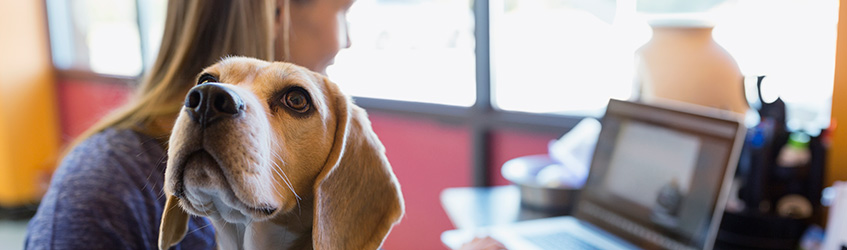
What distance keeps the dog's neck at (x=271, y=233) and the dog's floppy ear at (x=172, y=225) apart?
1.2 inches

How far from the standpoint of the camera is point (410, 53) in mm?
1211

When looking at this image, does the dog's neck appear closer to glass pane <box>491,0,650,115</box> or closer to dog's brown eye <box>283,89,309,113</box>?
dog's brown eye <box>283,89,309,113</box>

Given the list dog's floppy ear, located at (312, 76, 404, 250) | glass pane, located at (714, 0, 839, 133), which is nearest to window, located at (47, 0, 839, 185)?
glass pane, located at (714, 0, 839, 133)

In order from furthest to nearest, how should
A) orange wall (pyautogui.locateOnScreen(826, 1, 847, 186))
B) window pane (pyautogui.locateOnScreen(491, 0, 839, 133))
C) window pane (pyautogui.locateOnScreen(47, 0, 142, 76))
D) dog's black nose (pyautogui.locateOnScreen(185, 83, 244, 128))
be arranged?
window pane (pyautogui.locateOnScreen(47, 0, 142, 76))
window pane (pyautogui.locateOnScreen(491, 0, 839, 133))
orange wall (pyautogui.locateOnScreen(826, 1, 847, 186))
dog's black nose (pyautogui.locateOnScreen(185, 83, 244, 128))

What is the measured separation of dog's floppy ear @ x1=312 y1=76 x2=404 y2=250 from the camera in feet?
1.75

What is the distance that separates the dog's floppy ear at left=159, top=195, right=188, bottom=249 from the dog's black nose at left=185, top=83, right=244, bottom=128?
13 cm

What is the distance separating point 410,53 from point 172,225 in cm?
74

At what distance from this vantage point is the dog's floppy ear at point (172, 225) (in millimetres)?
519

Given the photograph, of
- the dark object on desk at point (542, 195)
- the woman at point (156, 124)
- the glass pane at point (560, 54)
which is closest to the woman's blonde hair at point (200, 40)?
the woman at point (156, 124)

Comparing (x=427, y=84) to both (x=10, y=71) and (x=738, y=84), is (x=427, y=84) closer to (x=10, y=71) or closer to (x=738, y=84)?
(x=738, y=84)

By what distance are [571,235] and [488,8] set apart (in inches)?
A: 35.2

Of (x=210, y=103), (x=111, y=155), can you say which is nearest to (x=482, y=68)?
(x=111, y=155)

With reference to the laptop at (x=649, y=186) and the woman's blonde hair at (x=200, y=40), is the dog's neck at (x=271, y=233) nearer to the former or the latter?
the woman's blonde hair at (x=200, y=40)

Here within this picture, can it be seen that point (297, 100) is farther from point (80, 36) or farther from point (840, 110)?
point (80, 36)
